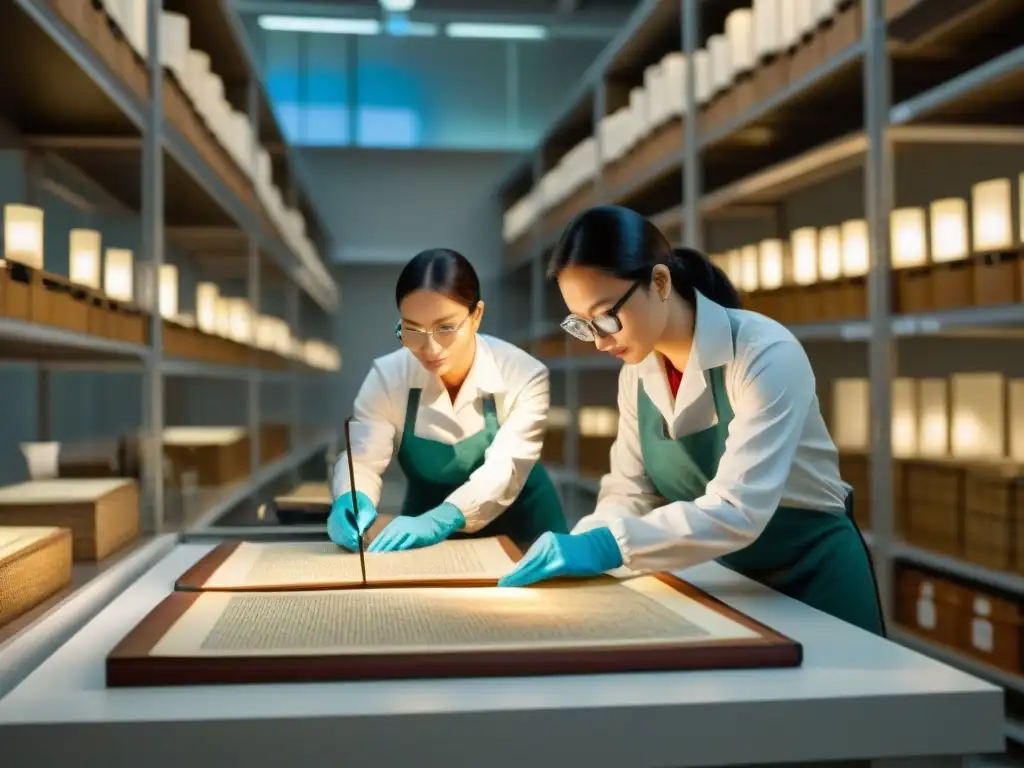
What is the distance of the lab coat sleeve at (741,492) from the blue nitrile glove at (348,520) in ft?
1.38

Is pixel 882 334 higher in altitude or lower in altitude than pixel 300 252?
lower

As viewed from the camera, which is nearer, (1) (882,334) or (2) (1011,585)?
(2) (1011,585)

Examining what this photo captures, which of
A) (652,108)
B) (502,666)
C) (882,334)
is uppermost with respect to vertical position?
(652,108)

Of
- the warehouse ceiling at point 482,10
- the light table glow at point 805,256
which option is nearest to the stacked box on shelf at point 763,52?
the light table glow at point 805,256

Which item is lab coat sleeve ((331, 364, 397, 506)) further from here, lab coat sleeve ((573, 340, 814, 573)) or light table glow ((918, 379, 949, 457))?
light table glow ((918, 379, 949, 457))

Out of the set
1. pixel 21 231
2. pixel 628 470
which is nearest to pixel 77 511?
pixel 21 231

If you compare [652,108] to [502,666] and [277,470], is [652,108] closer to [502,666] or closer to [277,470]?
[277,470]

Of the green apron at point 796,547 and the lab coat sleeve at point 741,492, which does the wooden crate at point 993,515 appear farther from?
the lab coat sleeve at point 741,492

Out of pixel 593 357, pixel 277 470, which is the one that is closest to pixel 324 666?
pixel 277 470

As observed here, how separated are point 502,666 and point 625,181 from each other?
3.76 metres

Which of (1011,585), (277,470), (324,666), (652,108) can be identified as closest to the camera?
(324,666)

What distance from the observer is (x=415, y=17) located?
22.8 feet

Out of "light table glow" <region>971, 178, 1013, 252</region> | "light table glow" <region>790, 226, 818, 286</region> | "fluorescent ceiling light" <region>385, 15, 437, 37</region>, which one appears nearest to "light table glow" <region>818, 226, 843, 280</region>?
"light table glow" <region>790, 226, 818, 286</region>

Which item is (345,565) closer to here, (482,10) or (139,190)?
(139,190)
